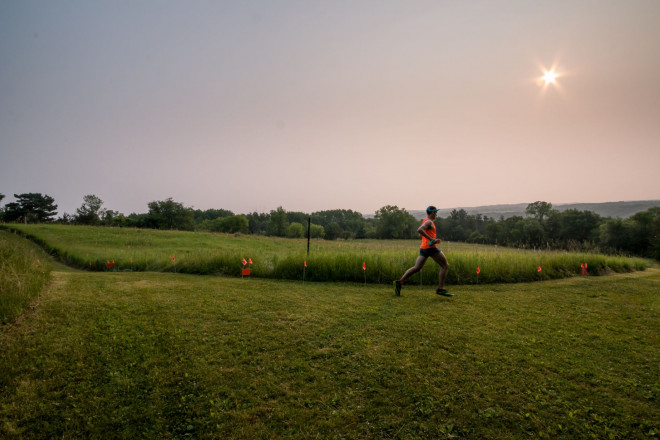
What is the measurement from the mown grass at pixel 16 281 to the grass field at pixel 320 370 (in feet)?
0.91

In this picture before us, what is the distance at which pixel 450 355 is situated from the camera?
12.7 ft

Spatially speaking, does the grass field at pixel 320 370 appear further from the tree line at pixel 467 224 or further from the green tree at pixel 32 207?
the green tree at pixel 32 207

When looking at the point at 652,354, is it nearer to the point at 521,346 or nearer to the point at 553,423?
the point at 521,346

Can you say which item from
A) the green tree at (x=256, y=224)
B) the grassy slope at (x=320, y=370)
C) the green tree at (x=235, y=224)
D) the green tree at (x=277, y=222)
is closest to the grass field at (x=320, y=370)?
the grassy slope at (x=320, y=370)

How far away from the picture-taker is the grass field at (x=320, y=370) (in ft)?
8.69

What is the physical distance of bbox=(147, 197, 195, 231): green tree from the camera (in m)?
Answer: 58.3

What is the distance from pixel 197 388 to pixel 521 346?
14.8ft

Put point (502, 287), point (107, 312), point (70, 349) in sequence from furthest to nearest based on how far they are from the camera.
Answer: point (502, 287) < point (107, 312) < point (70, 349)

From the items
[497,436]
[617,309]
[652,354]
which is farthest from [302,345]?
[617,309]

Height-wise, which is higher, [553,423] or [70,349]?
[70,349]

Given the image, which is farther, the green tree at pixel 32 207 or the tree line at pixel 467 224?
the green tree at pixel 32 207

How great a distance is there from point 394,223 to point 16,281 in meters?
69.9

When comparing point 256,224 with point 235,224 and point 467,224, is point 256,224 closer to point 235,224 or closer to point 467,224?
point 235,224

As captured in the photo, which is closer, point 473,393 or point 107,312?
Result: point 473,393
